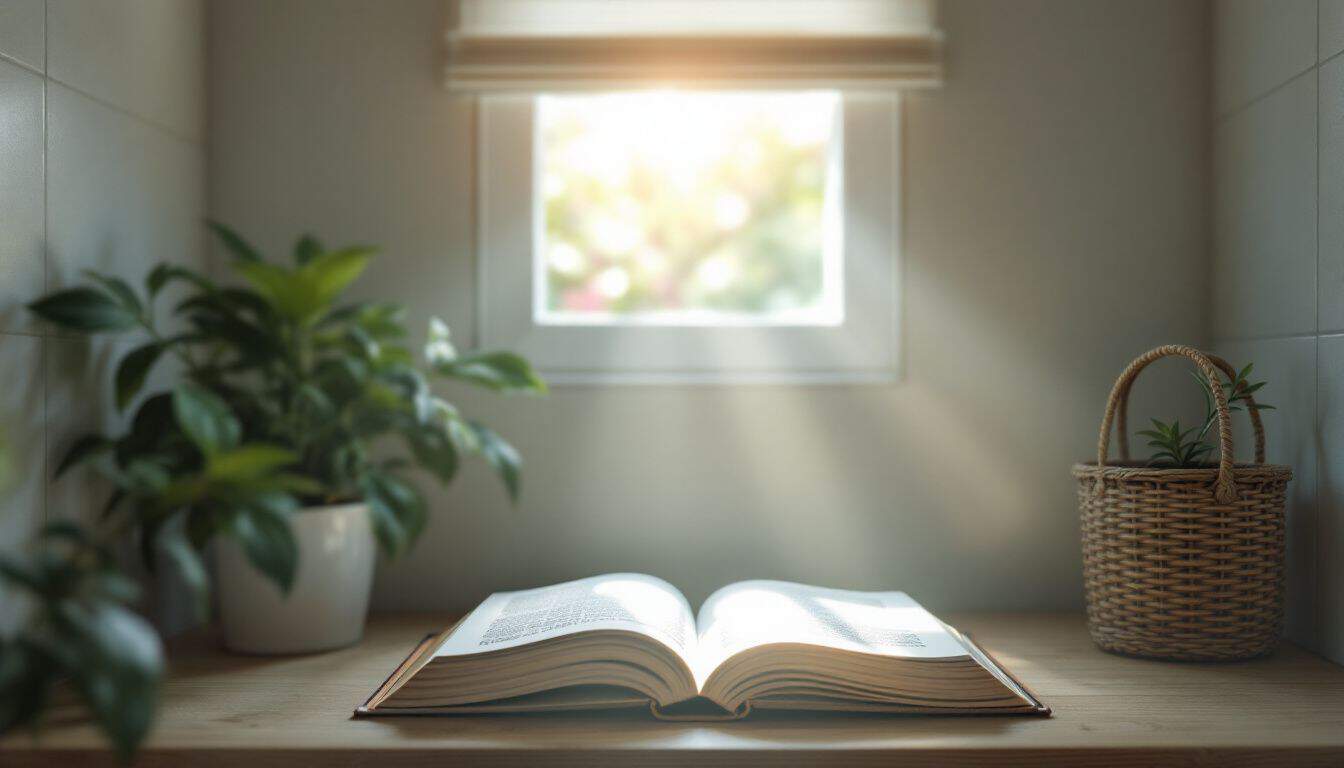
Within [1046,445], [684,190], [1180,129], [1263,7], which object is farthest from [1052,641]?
[684,190]

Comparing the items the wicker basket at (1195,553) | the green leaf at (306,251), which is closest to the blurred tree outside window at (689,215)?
the green leaf at (306,251)

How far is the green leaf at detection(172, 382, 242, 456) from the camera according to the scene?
88 centimetres

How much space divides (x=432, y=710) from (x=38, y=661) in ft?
1.30

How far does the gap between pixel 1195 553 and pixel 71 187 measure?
50.7 inches

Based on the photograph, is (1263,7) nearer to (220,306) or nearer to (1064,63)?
(1064,63)

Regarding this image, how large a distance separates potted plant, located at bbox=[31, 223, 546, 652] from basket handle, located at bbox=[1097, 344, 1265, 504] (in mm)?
681

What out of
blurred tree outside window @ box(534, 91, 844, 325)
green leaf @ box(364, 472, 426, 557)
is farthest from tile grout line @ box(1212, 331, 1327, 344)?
blurred tree outside window @ box(534, 91, 844, 325)

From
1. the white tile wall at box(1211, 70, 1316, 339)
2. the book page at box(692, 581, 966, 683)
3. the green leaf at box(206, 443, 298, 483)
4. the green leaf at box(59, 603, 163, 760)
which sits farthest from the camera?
the white tile wall at box(1211, 70, 1316, 339)

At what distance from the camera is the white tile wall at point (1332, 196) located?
43.1 inches

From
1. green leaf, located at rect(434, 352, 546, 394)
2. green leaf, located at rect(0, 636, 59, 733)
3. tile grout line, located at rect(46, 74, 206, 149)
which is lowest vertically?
green leaf, located at rect(0, 636, 59, 733)

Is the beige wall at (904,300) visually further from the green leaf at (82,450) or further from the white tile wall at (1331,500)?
the green leaf at (82,450)

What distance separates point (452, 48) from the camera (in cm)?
138

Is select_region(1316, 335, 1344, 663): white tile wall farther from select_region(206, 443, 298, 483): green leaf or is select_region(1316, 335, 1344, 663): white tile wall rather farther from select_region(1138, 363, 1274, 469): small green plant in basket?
select_region(206, 443, 298, 483): green leaf

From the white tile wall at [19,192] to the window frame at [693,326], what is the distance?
543 millimetres
